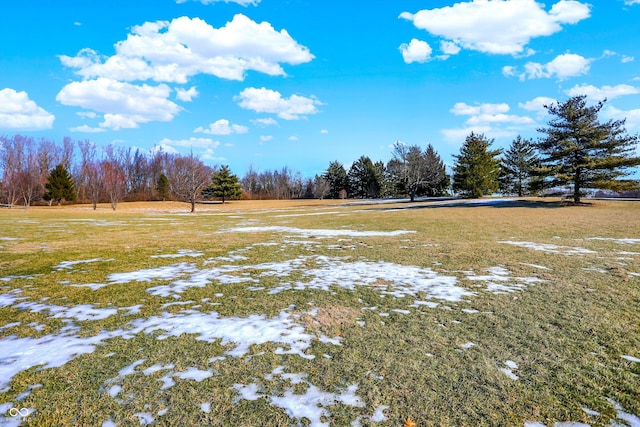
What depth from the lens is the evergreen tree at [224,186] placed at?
70.4 meters

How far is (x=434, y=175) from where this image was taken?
59.7 m

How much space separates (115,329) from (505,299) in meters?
6.01

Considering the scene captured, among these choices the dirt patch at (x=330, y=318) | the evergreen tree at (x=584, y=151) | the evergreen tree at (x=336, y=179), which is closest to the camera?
the dirt patch at (x=330, y=318)

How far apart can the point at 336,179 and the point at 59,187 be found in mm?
58376

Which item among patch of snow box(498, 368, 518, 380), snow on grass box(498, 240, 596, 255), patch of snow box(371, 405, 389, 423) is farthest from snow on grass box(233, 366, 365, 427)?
snow on grass box(498, 240, 596, 255)

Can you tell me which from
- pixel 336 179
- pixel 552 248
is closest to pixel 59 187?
pixel 336 179

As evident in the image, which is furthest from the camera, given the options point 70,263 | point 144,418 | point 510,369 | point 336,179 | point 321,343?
point 336,179

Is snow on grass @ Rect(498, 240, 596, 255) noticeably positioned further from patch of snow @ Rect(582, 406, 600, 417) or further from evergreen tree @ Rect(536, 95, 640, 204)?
evergreen tree @ Rect(536, 95, 640, 204)

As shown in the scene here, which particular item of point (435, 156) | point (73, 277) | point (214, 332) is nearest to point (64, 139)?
point (435, 156)

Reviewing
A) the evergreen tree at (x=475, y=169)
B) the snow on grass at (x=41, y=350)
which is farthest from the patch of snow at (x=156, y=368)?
the evergreen tree at (x=475, y=169)

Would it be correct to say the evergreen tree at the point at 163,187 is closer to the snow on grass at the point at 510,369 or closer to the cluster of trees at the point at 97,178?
the cluster of trees at the point at 97,178

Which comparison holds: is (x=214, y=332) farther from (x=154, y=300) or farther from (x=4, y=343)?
(x=4, y=343)

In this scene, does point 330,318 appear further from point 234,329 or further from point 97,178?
point 97,178

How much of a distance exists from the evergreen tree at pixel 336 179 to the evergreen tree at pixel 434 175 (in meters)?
25.0
